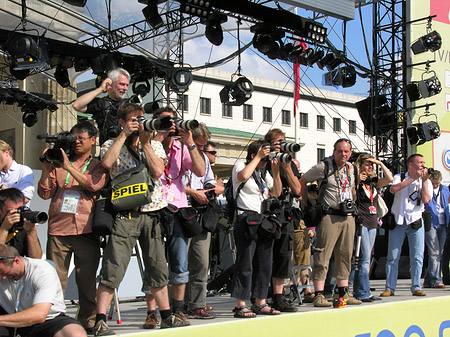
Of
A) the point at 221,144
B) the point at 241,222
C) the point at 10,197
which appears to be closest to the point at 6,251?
the point at 10,197

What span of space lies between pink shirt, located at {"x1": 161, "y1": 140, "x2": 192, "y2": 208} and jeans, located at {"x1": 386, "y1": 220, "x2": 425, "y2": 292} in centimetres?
323

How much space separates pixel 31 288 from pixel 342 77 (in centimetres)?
934

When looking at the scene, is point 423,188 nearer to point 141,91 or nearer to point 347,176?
point 347,176

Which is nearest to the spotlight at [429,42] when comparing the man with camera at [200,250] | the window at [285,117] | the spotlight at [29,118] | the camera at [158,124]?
the man with camera at [200,250]

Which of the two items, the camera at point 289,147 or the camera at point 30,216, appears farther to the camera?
the camera at point 289,147

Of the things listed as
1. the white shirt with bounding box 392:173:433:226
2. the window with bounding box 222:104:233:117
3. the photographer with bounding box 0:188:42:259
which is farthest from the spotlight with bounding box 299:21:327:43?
the window with bounding box 222:104:233:117

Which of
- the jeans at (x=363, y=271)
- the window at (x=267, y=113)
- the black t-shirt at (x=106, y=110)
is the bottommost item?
the jeans at (x=363, y=271)

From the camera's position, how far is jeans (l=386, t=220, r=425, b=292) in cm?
686

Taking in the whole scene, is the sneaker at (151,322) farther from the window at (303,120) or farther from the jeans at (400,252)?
the window at (303,120)

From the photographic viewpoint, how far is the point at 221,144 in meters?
32.1

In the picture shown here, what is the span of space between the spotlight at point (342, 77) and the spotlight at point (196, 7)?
3.53 m

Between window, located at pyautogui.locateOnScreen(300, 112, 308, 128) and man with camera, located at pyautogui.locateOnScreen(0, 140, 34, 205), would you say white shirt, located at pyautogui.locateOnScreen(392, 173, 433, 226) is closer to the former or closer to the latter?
man with camera, located at pyautogui.locateOnScreen(0, 140, 34, 205)

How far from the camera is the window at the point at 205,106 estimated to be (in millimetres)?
35656

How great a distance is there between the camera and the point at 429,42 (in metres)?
10.7
